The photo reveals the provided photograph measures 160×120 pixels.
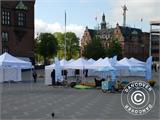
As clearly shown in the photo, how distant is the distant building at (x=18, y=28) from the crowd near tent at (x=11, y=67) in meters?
33.1

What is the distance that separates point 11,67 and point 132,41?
349 feet

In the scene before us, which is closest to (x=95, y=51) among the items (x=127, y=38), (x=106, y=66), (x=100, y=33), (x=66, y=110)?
(x=127, y=38)

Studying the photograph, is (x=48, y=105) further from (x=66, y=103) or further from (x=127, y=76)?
(x=127, y=76)

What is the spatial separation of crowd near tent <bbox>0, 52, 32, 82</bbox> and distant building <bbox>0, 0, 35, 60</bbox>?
33.1 m

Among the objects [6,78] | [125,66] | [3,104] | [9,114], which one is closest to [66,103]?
[3,104]

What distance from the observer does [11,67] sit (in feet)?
106

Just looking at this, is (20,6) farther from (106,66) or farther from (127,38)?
(127,38)

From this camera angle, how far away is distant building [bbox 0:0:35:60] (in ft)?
249

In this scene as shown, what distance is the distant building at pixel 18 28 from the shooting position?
76.0m

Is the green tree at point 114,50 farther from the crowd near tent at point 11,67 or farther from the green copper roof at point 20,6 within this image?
the crowd near tent at point 11,67

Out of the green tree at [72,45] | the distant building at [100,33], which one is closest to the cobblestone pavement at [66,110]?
the green tree at [72,45]

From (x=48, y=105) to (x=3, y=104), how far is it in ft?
7.65

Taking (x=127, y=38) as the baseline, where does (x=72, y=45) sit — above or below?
below

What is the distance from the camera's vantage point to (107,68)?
1305 inches
